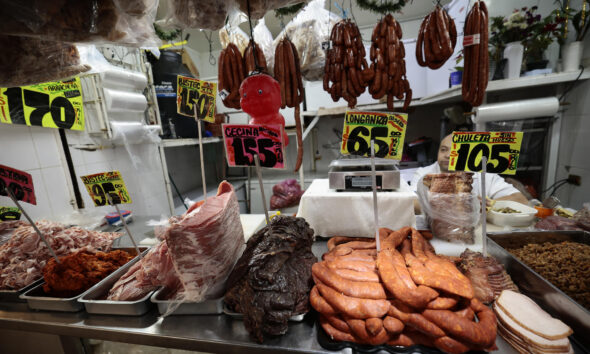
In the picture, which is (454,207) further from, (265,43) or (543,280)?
(265,43)

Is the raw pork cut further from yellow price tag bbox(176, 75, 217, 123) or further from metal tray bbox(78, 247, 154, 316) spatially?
yellow price tag bbox(176, 75, 217, 123)

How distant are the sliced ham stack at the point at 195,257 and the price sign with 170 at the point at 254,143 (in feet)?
0.68

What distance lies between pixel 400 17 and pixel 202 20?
5.35 metres

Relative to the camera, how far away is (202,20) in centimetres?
131

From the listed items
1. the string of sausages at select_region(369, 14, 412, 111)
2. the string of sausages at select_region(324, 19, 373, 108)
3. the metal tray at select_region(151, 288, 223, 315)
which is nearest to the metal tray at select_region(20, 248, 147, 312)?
the metal tray at select_region(151, 288, 223, 315)

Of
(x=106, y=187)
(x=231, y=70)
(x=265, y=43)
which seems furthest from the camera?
(x=265, y=43)

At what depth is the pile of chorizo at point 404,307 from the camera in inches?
32.9

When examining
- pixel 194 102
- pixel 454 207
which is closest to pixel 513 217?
pixel 454 207

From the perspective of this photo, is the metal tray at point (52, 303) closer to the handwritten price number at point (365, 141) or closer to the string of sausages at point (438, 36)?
the handwritten price number at point (365, 141)

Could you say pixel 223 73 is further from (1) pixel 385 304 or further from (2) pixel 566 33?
(2) pixel 566 33

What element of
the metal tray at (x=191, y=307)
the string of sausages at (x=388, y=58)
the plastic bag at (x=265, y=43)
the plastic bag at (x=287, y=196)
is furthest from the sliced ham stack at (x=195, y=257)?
Result: the plastic bag at (x=287, y=196)

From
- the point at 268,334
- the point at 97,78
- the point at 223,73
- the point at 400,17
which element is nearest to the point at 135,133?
the point at 97,78

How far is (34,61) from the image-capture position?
1.28m

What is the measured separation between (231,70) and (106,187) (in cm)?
133
